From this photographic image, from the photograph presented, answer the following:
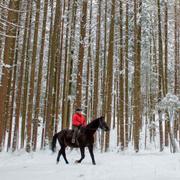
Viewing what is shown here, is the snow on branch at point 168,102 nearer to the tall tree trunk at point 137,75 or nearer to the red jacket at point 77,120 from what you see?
the tall tree trunk at point 137,75

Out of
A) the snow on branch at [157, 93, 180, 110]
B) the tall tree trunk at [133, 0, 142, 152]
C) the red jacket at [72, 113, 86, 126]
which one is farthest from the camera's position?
the tall tree trunk at [133, 0, 142, 152]

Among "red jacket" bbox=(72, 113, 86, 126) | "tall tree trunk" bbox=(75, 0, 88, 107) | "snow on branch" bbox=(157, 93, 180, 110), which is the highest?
"tall tree trunk" bbox=(75, 0, 88, 107)

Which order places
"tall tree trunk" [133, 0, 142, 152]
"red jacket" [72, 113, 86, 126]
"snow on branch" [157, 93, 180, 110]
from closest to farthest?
"red jacket" [72, 113, 86, 126]
"snow on branch" [157, 93, 180, 110]
"tall tree trunk" [133, 0, 142, 152]

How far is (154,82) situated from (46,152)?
11869 millimetres

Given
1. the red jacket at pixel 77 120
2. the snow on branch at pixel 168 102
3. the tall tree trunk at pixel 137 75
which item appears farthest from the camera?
the tall tree trunk at pixel 137 75

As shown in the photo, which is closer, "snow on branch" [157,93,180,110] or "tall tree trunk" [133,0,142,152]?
"snow on branch" [157,93,180,110]

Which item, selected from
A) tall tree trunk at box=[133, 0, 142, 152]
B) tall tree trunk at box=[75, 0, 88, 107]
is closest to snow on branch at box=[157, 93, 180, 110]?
tall tree trunk at box=[133, 0, 142, 152]

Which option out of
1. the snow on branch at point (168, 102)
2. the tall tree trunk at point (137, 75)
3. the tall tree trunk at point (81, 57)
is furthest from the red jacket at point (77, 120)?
the snow on branch at point (168, 102)

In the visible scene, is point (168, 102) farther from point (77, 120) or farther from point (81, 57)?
point (77, 120)

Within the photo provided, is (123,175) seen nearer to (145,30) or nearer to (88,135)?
(88,135)

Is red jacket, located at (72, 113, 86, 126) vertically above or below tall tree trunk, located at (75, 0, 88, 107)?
below

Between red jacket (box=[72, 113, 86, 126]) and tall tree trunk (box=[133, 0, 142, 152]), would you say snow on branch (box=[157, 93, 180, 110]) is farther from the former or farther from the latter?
red jacket (box=[72, 113, 86, 126])

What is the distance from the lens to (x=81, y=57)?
20.2 m

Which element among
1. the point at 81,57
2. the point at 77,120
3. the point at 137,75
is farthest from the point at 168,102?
the point at 77,120
